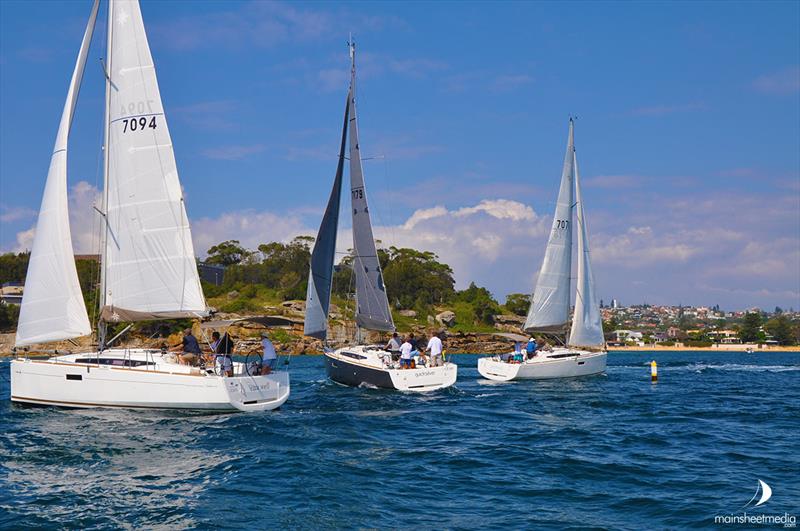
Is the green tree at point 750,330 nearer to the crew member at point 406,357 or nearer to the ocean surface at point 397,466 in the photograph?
the ocean surface at point 397,466

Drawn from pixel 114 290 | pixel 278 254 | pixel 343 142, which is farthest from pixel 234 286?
pixel 114 290

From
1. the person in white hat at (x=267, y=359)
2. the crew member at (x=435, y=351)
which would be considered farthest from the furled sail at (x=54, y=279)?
the crew member at (x=435, y=351)

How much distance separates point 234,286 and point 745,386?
91786 millimetres

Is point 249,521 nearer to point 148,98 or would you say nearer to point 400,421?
point 400,421

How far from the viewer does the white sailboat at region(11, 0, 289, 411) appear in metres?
25.9

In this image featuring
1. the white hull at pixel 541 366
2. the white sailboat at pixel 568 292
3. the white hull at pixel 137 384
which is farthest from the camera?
the white sailboat at pixel 568 292

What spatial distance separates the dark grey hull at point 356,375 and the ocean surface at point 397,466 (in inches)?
115

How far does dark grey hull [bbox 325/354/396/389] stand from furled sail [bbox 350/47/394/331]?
10.9ft

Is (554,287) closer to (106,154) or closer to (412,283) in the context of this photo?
(106,154)

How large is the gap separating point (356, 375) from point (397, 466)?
52.0ft

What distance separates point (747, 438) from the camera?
73.3 feet

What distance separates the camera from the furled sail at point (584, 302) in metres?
46.8

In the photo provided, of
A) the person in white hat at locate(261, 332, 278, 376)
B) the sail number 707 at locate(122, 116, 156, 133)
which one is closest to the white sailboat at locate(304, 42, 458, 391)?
the person in white hat at locate(261, 332, 278, 376)

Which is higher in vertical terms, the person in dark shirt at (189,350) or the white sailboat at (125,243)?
the white sailboat at (125,243)
